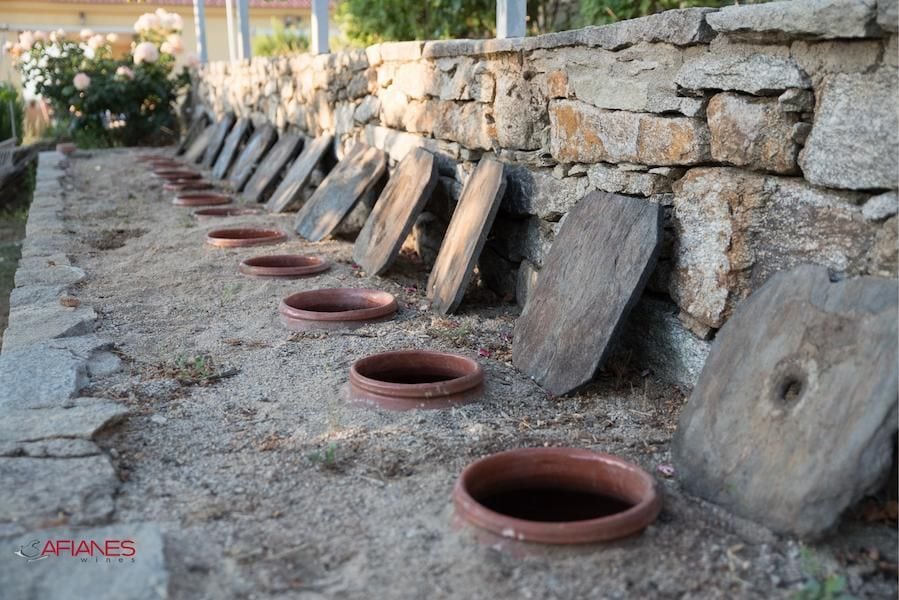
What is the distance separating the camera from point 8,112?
460 inches

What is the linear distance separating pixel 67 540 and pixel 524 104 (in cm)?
252

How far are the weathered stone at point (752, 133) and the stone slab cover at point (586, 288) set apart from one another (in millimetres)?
328

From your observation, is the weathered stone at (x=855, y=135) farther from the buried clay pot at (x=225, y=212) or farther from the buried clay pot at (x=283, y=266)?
the buried clay pot at (x=225, y=212)

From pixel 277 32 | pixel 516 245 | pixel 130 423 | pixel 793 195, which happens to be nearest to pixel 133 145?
pixel 277 32

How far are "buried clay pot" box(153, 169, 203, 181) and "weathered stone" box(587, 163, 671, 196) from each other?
232 inches

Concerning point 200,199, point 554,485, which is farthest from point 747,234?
point 200,199

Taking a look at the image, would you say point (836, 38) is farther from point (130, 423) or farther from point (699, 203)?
point (130, 423)

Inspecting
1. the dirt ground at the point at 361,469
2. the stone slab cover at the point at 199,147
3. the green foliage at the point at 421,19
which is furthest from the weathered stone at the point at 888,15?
the stone slab cover at the point at 199,147

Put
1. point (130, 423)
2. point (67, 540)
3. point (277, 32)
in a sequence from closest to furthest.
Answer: point (67, 540) < point (130, 423) < point (277, 32)

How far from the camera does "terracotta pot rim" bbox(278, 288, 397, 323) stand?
3.73 meters

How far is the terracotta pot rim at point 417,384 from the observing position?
2830 mm

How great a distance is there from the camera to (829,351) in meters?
2.13

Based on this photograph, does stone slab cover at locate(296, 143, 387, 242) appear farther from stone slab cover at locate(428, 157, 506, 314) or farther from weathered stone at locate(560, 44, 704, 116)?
weathered stone at locate(560, 44, 704, 116)
